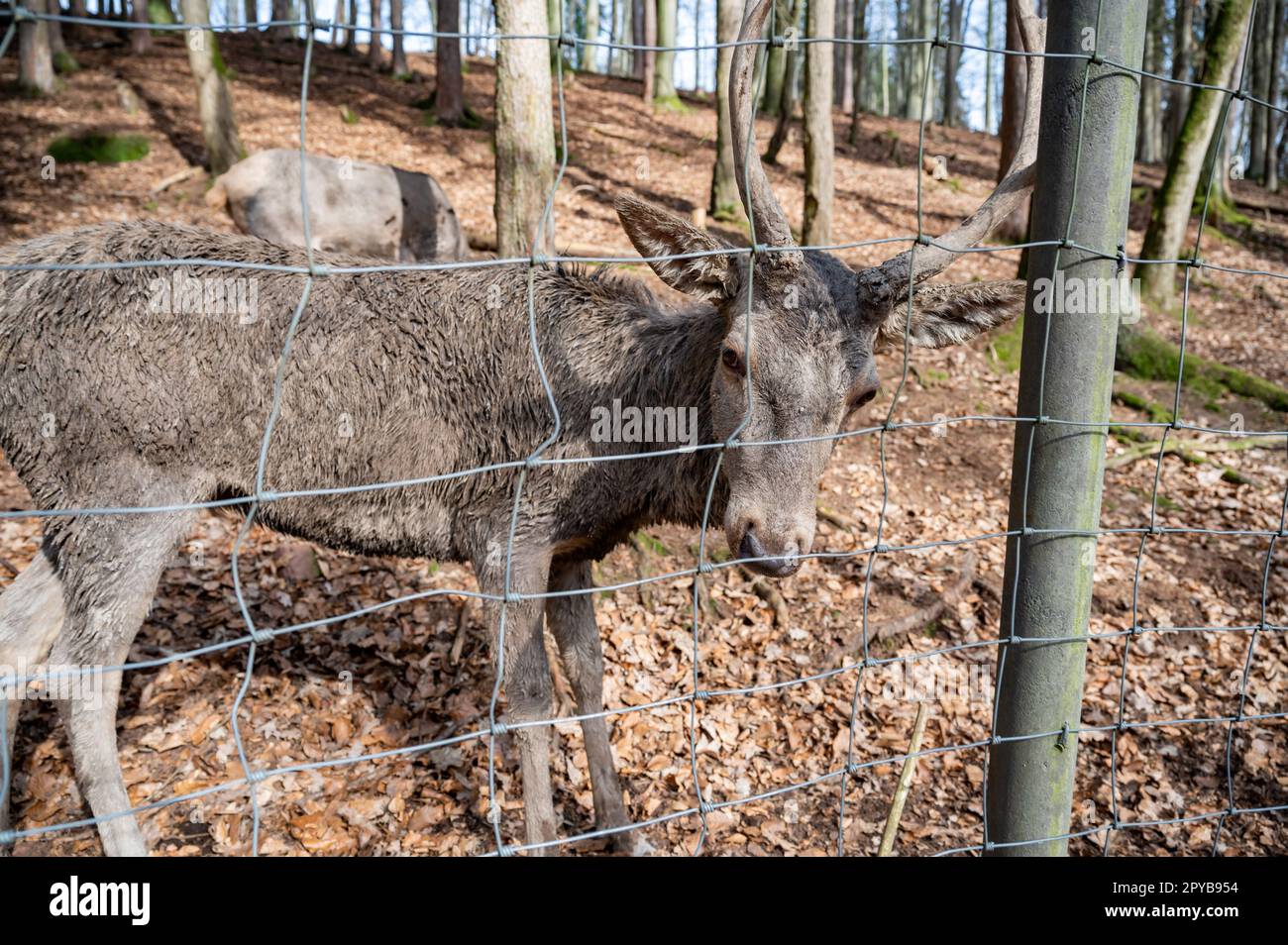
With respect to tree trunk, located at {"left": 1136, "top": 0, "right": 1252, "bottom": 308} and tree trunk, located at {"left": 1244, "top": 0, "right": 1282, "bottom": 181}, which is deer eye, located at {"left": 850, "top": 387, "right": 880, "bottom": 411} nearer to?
tree trunk, located at {"left": 1136, "top": 0, "right": 1252, "bottom": 308}

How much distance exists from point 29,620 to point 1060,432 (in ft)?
12.9

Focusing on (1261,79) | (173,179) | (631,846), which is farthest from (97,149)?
(1261,79)

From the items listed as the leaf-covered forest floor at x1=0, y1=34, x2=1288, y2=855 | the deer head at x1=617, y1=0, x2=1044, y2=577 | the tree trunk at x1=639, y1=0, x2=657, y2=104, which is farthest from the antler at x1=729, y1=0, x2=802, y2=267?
the tree trunk at x1=639, y1=0, x2=657, y2=104

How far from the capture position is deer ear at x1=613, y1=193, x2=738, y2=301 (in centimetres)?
311

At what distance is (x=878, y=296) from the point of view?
333cm

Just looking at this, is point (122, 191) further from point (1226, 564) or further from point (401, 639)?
point (1226, 564)

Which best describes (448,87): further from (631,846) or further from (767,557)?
(767,557)

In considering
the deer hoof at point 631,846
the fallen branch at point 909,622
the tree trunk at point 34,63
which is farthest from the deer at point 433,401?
the tree trunk at point 34,63

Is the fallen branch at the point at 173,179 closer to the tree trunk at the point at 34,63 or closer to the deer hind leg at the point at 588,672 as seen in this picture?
the tree trunk at the point at 34,63

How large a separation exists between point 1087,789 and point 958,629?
1.48 meters

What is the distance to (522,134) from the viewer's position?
257 inches

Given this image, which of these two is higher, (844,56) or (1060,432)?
(844,56)

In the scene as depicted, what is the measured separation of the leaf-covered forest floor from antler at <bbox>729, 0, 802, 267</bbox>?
98cm

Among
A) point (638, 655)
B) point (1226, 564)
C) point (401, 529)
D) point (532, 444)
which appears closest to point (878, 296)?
point (532, 444)
